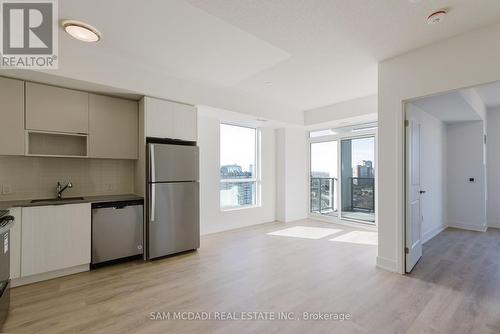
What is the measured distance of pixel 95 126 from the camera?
10.5ft

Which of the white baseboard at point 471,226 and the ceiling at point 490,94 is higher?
the ceiling at point 490,94

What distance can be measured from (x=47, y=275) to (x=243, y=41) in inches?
137

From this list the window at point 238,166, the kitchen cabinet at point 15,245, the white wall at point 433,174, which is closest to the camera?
the kitchen cabinet at point 15,245

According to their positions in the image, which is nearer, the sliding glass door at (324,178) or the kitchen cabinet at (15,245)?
the kitchen cabinet at (15,245)

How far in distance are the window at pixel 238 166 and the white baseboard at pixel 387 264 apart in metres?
3.03

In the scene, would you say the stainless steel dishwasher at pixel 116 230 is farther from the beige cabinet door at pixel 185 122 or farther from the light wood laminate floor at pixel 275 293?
the beige cabinet door at pixel 185 122

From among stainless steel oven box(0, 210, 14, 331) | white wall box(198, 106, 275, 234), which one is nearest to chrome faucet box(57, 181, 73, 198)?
stainless steel oven box(0, 210, 14, 331)

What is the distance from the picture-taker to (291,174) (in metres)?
5.87

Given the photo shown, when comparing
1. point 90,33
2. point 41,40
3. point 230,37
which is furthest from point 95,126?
point 230,37

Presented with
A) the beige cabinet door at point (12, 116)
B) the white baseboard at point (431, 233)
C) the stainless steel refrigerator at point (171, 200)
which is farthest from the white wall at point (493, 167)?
the beige cabinet door at point (12, 116)

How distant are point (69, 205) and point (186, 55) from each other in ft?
7.53

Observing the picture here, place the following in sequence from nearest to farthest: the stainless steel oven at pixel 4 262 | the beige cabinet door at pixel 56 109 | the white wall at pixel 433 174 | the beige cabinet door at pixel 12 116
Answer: the stainless steel oven at pixel 4 262 → the beige cabinet door at pixel 12 116 → the beige cabinet door at pixel 56 109 → the white wall at pixel 433 174

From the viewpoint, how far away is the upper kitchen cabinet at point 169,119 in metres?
3.33

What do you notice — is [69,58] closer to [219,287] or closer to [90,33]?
[90,33]
